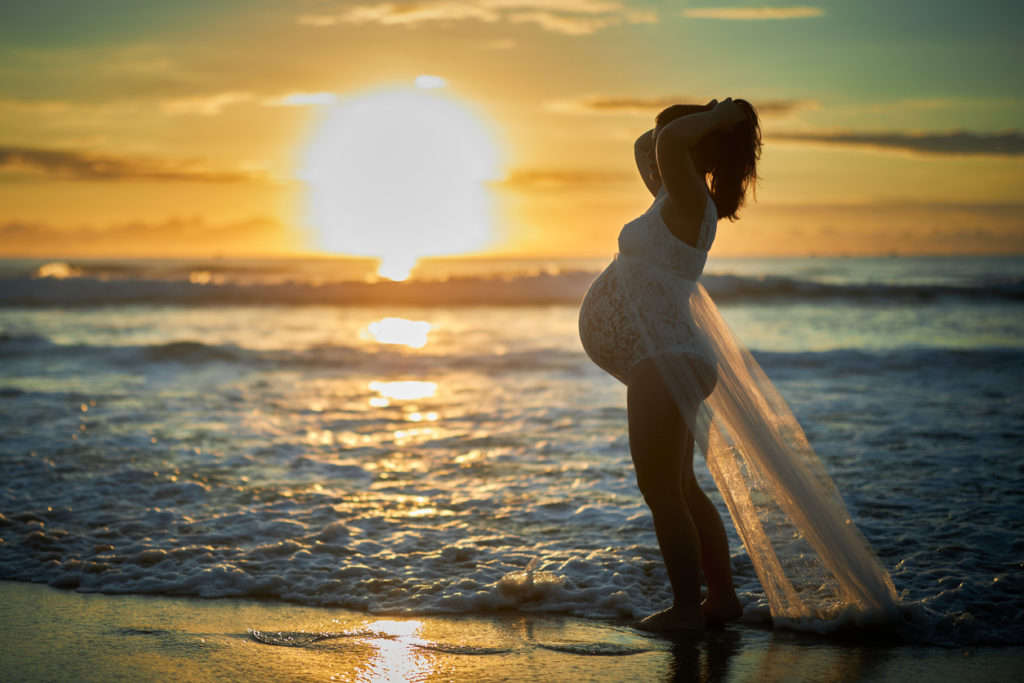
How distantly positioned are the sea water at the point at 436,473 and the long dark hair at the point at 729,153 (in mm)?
1760

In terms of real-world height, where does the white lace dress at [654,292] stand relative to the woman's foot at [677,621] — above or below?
above

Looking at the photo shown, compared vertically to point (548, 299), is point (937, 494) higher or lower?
higher

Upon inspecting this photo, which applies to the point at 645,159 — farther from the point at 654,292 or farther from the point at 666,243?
the point at 654,292

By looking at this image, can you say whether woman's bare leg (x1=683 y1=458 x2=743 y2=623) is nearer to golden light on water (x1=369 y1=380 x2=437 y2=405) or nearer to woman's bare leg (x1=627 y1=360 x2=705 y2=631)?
woman's bare leg (x1=627 y1=360 x2=705 y2=631)

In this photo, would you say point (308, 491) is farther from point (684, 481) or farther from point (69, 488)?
point (684, 481)

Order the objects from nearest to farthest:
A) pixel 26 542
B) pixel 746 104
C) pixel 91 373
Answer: pixel 746 104 < pixel 26 542 < pixel 91 373

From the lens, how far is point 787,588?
3096 millimetres

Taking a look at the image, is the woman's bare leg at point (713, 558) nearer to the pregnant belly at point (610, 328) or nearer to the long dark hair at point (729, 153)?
the pregnant belly at point (610, 328)

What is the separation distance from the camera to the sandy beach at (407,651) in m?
2.69

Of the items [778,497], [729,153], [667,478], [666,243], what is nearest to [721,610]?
[778,497]

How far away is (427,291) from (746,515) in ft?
80.7

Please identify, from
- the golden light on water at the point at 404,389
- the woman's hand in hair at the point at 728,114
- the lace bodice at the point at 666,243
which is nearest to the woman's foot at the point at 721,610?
the lace bodice at the point at 666,243

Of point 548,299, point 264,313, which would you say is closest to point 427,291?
point 548,299

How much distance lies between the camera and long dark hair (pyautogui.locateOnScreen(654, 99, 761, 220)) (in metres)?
2.82
